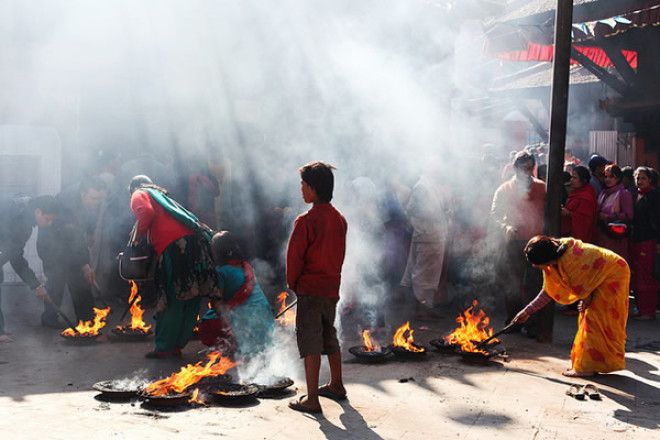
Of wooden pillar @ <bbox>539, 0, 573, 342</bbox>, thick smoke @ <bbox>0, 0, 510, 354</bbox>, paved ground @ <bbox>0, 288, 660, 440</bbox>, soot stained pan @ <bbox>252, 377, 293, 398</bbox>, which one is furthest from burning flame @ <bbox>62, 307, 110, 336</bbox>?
wooden pillar @ <bbox>539, 0, 573, 342</bbox>

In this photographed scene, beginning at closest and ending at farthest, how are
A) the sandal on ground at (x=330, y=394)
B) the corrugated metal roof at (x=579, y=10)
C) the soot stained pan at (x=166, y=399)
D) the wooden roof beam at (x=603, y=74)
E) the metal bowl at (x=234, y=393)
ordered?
the soot stained pan at (x=166, y=399), the metal bowl at (x=234, y=393), the sandal on ground at (x=330, y=394), the corrugated metal roof at (x=579, y=10), the wooden roof beam at (x=603, y=74)

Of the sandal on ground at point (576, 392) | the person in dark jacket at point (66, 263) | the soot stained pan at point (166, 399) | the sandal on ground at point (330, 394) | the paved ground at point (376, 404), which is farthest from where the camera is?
the person in dark jacket at point (66, 263)

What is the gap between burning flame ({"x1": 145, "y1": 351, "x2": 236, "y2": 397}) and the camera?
527 cm

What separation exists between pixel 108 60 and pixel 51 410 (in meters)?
6.66

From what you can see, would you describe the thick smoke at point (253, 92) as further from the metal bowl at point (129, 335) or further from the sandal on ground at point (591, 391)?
the sandal on ground at point (591, 391)

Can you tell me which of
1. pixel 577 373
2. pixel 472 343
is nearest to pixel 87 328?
pixel 472 343

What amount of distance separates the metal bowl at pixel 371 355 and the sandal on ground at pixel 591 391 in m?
1.68

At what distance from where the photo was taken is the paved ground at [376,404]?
15.8 feet

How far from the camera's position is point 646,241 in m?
9.43

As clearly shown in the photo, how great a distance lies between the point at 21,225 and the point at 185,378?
144 inches

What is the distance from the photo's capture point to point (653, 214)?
9.34 meters

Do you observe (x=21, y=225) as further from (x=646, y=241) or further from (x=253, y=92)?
(x=646, y=241)

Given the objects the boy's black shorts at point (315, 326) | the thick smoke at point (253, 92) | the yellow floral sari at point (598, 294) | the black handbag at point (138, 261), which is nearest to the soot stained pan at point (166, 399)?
the boy's black shorts at point (315, 326)

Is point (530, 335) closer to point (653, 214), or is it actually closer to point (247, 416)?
point (653, 214)
